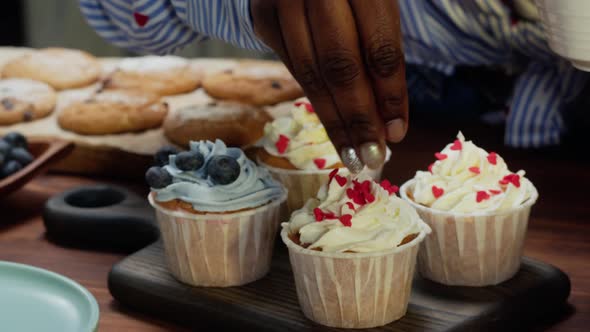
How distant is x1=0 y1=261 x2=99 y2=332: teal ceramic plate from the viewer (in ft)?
3.59

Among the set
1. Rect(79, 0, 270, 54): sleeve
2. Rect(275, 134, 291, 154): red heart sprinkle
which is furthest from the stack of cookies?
Rect(275, 134, 291, 154): red heart sprinkle

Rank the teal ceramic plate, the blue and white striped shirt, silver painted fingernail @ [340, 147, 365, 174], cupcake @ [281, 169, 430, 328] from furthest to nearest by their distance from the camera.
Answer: the blue and white striped shirt, cupcake @ [281, 169, 430, 328], silver painted fingernail @ [340, 147, 365, 174], the teal ceramic plate

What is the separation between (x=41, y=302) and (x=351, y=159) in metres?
0.42

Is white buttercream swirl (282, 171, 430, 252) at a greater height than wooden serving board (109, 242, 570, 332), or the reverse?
white buttercream swirl (282, 171, 430, 252)

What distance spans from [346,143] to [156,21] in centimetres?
95

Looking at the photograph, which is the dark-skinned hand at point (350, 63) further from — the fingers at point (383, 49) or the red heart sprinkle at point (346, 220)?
the red heart sprinkle at point (346, 220)

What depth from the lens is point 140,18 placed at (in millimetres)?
2027

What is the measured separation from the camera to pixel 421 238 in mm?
1350

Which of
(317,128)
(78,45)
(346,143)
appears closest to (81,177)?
(317,128)

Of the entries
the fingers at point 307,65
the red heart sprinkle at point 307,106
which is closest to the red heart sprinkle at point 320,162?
the red heart sprinkle at point 307,106

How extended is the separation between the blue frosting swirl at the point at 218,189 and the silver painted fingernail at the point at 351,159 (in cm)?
27

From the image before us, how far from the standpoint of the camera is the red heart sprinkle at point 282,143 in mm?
1768

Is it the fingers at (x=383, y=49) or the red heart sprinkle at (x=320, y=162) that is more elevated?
the fingers at (x=383, y=49)

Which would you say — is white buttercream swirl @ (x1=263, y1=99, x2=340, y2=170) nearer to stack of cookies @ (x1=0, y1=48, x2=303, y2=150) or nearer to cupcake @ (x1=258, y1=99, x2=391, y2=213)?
cupcake @ (x1=258, y1=99, x2=391, y2=213)
